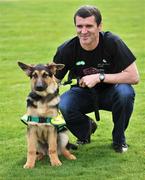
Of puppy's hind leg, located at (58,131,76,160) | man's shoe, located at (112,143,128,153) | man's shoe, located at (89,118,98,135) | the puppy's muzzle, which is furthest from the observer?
man's shoe, located at (89,118,98,135)

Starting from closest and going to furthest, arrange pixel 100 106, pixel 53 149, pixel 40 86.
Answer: pixel 40 86, pixel 53 149, pixel 100 106

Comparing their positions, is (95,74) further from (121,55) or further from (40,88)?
(40,88)

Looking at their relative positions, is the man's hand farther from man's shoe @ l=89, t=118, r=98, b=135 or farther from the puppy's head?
man's shoe @ l=89, t=118, r=98, b=135

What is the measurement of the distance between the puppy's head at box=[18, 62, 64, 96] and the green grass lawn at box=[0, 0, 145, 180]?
0.92 m

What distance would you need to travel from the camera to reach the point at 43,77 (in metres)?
6.53

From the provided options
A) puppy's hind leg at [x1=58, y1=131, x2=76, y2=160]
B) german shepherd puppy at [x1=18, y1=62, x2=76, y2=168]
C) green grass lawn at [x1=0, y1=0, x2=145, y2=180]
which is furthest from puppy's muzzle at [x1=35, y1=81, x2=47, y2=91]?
green grass lawn at [x1=0, y1=0, x2=145, y2=180]

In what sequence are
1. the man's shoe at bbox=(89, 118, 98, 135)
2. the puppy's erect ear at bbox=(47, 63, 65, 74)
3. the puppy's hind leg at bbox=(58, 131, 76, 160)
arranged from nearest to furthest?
the puppy's erect ear at bbox=(47, 63, 65, 74)
the puppy's hind leg at bbox=(58, 131, 76, 160)
the man's shoe at bbox=(89, 118, 98, 135)

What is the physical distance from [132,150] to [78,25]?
1728 mm

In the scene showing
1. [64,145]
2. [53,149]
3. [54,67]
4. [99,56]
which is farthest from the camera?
[99,56]

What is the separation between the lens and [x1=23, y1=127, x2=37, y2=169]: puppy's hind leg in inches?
263

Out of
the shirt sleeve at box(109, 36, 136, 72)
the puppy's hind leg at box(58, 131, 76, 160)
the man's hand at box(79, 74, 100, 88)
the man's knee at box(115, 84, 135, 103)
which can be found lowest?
the puppy's hind leg at box(58, 131, 76, 160)

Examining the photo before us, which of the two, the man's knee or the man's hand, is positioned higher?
the man's hand

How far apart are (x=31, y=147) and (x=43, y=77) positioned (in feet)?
2.80

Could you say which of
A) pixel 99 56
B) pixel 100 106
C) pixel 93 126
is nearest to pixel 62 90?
pixel 93 126
